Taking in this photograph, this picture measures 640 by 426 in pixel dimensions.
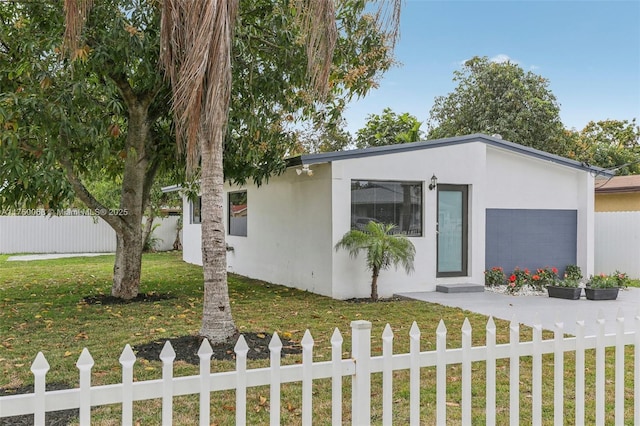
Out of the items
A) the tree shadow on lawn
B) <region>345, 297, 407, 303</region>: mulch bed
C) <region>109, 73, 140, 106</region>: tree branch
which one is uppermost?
<region>109, 73, 140, 106</region>: tree branch

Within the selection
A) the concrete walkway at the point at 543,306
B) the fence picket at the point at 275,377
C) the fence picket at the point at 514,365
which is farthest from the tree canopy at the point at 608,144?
the fence picket at the point at 275,377

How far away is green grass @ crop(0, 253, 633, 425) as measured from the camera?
4039 millimetres

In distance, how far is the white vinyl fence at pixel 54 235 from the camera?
21.6 metres

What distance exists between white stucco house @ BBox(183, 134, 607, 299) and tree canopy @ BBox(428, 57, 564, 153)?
35.5 feet

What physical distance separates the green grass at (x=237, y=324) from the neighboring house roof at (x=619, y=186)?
9.68 m

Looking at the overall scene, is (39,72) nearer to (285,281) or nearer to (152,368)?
(152,368)

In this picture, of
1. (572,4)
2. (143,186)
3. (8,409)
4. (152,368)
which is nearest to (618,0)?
(572,4)

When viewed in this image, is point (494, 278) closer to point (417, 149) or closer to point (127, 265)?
point (417, 149)

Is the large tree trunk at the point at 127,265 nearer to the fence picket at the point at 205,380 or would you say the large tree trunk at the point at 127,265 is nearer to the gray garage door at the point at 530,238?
the gray garage door at the point at 530,238

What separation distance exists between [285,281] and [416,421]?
29.8ft

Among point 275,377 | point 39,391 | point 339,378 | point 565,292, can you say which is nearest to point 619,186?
point 565,292

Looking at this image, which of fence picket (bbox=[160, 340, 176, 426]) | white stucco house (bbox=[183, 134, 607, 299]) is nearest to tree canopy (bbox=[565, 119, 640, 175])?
white stucco house (bbox=[183, 134, 607, 299])

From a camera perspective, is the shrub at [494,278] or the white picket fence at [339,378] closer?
the white picket fence at [339,378]

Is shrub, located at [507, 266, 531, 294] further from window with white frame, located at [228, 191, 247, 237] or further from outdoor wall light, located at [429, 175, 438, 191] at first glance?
window with white frame, located at [228, 191, 247, 237]
